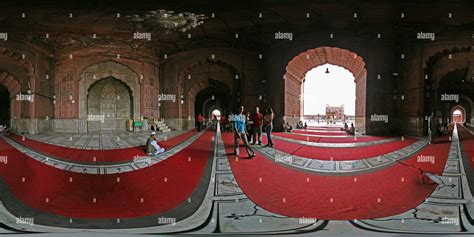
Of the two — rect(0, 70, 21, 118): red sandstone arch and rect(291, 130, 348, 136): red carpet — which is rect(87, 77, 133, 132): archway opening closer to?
rect(0, 70, 21, 118): red sandstone arch

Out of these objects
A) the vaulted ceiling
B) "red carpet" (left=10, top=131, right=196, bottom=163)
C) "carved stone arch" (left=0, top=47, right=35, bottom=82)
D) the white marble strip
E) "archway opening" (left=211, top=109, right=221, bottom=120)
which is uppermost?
the vaulted ceiling

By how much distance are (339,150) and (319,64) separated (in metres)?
0.60

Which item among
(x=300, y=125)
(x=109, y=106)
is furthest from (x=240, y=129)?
(x=109, y=106)

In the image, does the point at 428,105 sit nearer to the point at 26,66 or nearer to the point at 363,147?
the point at 363,147

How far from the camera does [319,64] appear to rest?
186 centimetres

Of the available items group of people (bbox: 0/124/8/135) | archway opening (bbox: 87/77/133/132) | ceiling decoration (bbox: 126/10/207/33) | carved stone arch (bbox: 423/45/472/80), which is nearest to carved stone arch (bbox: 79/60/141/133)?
archway opening (bbox: 87/77/133/132)

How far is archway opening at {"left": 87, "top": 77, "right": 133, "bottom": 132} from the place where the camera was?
68.6 inches

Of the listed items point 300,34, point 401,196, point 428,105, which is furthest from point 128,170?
point 428,105

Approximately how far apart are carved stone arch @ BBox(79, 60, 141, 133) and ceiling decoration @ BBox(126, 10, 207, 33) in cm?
A: 32

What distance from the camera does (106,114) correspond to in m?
1.75

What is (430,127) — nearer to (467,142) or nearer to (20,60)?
(467,142)

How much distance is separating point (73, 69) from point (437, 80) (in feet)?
7.84

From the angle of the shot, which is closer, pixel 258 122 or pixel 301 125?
pixel 258 122

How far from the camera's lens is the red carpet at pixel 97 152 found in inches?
70.9
